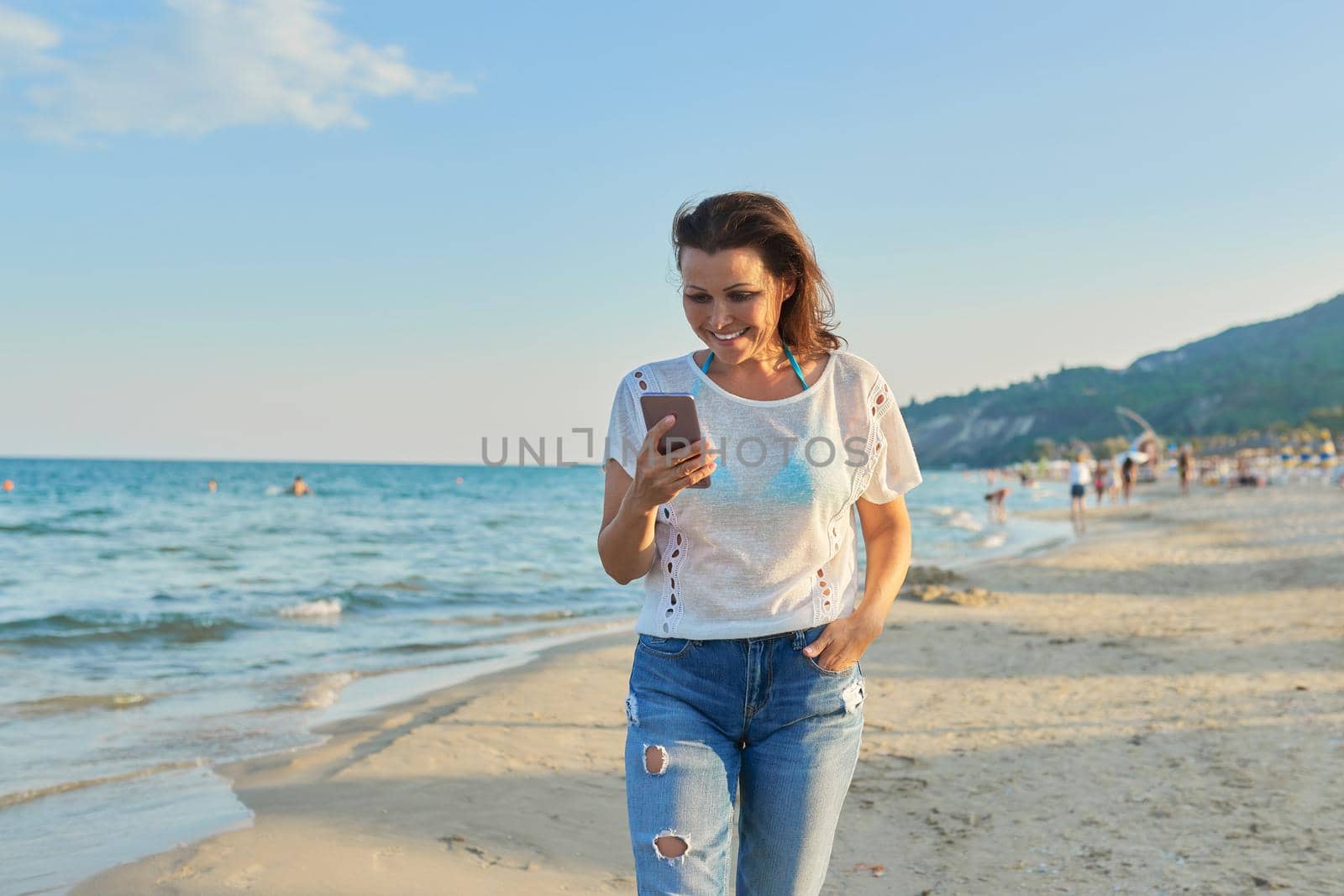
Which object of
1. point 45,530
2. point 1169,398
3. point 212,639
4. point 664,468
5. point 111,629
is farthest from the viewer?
point 1169,398

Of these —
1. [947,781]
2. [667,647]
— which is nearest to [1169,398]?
[947,781]

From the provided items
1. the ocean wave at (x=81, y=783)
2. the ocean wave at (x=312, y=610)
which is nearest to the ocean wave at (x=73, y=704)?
the ocean wave at (x=81, y=783)

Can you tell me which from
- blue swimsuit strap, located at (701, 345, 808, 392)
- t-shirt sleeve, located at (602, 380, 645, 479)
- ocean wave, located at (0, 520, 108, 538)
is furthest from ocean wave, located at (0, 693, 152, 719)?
ocean wave, located at (0, 520, 108, 538)

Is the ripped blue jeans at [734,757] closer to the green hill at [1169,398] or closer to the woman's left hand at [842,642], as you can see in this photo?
the woman's left hand at [842,642]

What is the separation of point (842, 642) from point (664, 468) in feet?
1.85

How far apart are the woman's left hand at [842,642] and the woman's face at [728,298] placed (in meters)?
0.63

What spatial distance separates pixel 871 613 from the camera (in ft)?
7.18

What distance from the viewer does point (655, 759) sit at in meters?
2.03

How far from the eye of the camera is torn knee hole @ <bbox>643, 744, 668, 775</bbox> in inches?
79.7

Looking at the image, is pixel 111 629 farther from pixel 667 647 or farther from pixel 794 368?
pixel 794 368

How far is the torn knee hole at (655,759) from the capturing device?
2025 mm

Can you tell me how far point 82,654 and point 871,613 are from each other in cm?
1002

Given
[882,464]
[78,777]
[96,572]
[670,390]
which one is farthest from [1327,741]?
[96,572]

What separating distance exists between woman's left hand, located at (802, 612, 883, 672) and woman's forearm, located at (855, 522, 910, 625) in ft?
0.14
